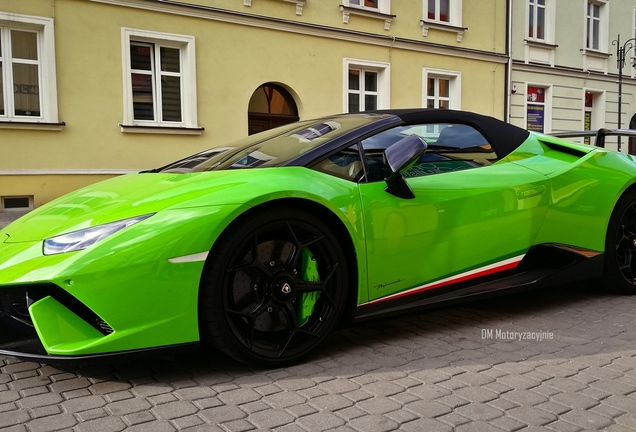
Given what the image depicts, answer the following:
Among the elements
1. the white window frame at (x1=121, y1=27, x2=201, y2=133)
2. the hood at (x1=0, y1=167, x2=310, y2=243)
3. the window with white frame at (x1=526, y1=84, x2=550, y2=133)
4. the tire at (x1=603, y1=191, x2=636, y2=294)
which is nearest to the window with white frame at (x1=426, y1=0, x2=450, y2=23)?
the window with white frame at (x1=526, y1=84, x2=550, y2=133)

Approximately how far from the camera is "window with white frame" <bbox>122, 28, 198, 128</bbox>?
10836mm

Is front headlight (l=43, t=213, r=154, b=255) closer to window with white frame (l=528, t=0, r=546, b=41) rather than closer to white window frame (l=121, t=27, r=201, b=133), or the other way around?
white window frame (l=121, t=27, r=201, b=133)

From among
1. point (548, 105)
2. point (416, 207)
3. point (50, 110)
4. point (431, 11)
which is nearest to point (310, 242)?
point (416, 207)

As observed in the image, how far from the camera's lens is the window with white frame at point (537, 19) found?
56.9 feet

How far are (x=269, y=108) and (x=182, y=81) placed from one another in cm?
229

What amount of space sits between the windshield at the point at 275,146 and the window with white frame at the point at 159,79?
7.79m

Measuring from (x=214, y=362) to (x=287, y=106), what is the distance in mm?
11063

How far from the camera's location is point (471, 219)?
3.30 m

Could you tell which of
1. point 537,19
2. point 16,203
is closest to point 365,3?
point 537,19

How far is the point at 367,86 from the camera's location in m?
14.4

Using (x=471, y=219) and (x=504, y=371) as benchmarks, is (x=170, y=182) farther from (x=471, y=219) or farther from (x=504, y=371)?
(x=504, y=371)

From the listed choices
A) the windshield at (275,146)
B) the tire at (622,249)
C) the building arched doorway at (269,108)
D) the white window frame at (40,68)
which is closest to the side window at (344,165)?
the windshield at (275,146)

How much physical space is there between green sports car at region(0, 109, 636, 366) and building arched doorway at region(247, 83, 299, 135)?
9374mm

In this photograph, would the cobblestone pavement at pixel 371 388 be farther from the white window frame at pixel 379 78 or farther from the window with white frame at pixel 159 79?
the white window frame at pixel 379 78
